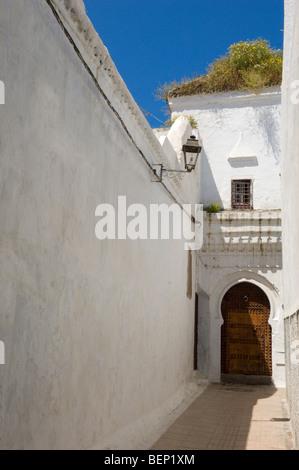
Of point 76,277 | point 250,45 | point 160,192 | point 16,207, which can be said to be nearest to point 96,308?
point 76,277

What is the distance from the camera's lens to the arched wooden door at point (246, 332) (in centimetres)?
1084

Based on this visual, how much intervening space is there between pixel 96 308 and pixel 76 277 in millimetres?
543

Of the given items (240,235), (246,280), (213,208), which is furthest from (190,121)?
(246,280)

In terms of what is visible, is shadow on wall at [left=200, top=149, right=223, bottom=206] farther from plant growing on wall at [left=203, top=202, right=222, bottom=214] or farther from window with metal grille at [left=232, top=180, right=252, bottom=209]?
window with metal grille at [left=232, top=180, right=252, bottom=209]

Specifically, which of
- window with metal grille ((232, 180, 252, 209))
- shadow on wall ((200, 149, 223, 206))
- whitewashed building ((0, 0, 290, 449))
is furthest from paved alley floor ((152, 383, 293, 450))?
shadow on wall ((200, 149, 223, 206))

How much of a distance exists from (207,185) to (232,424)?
665 cm

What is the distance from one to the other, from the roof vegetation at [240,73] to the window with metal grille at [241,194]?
243cm

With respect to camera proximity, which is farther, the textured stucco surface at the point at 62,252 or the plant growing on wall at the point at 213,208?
the plant growing on wall at the point at 213,208

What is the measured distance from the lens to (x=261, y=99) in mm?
12000

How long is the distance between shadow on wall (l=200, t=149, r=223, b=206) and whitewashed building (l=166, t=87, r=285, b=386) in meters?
0.03

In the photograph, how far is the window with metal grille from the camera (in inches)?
460

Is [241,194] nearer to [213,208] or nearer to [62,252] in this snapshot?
[213,208]

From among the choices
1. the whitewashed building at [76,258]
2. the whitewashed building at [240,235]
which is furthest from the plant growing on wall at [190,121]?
the whitewashed building at [76,258]

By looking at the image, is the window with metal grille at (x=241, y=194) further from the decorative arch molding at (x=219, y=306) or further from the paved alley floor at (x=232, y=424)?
the paved alley floor at (x=232, y=424)
